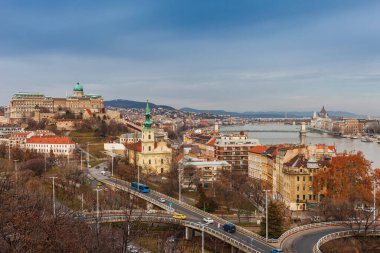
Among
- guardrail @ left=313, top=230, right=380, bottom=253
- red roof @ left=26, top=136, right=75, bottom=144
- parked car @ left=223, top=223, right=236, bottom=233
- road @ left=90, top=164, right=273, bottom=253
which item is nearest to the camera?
road @ left=90, top=164, right=273, bottom=253

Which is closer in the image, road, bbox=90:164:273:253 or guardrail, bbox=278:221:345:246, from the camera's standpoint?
road, bbox=90:164:273:253

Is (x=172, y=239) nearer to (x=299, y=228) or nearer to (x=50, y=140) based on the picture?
(x=299, y=228)

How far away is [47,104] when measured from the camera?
120188 millimetres

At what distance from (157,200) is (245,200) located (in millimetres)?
10417

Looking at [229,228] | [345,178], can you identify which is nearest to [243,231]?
[229,228]

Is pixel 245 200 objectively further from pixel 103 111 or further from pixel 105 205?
pixel 103 111

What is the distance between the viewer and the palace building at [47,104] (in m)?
116

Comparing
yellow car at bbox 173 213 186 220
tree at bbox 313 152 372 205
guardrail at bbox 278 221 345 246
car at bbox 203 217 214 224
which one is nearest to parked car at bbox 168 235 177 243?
yellow car at bbox 173 213 186 220

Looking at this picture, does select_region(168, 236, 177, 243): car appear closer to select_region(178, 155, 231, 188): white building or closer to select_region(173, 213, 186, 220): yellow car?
select_region(173, 213, 186, 220): yellow car

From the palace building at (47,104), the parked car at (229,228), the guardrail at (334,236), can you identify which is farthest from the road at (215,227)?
the palace building at (47,104)

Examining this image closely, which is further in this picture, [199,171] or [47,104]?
[47,104]

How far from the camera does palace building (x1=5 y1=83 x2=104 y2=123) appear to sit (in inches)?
4584

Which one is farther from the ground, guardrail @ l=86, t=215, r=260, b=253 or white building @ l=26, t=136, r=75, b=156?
white building @ l=26, t=136, r=75, b=156

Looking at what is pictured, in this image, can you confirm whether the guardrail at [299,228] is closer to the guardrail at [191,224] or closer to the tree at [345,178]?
the guardrail at [191,224]
